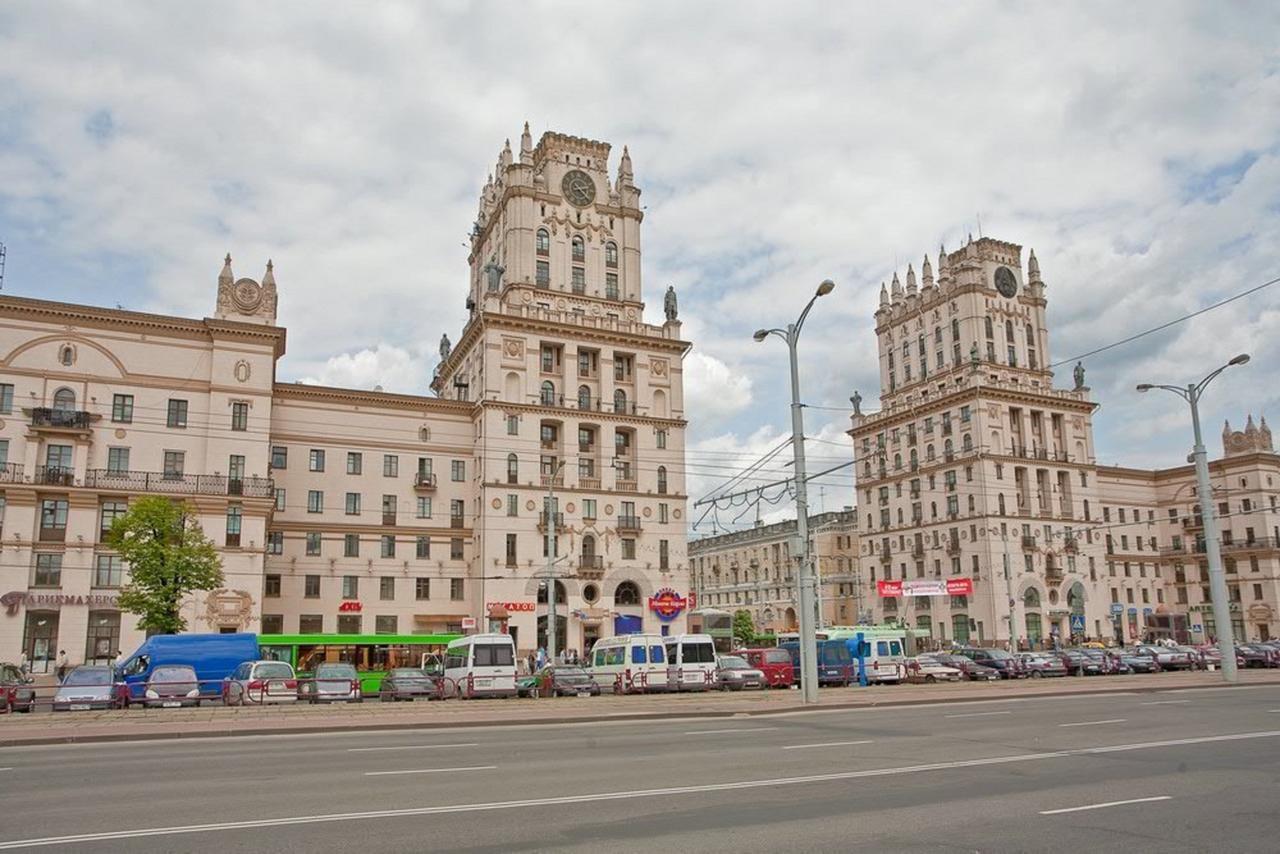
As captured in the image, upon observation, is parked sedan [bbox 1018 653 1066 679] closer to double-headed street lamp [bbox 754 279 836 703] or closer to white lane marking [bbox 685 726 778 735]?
double-headed street lamp [bbox 754 279 836 703]

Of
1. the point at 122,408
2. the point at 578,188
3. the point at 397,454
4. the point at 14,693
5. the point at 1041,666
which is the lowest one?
the point at 1041,666

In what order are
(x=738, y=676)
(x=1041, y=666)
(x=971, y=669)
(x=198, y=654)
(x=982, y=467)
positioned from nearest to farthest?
(x=198, y=654) → (x=738, y=676) → (x=971, y=669) → (x=1041, y=666) → (x=982, y=467)

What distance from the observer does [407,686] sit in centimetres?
3444

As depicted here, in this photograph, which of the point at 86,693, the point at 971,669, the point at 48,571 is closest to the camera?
the point at 86,693

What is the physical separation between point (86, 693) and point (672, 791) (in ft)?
85.4

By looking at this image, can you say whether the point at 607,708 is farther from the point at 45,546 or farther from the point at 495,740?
the point at 45,546

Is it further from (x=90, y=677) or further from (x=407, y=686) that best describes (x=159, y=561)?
(x=407, y=686)

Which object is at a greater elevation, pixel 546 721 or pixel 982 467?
pixel 982 467

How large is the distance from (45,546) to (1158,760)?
5194cm

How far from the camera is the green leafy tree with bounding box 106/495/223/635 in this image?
1676 inches

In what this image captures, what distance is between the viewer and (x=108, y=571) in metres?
49.9

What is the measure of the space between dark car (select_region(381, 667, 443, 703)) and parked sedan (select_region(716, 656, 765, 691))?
11.4 m

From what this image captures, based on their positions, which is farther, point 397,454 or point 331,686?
point 397,454

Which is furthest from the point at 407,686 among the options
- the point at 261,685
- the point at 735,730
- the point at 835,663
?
the point at 835,663
